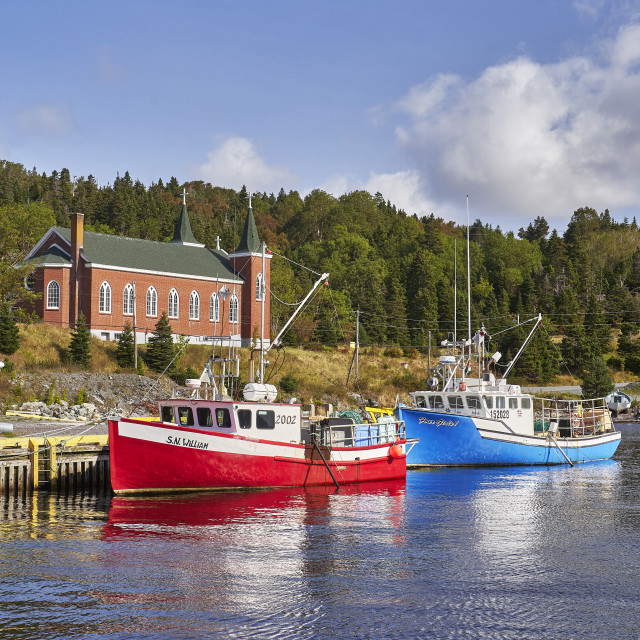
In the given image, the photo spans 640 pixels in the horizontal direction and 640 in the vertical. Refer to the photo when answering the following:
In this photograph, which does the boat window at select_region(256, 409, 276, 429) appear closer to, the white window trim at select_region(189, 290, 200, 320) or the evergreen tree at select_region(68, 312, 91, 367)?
the evergreen tree at select_region(68, 312, 91, 367)

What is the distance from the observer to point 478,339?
46594mm

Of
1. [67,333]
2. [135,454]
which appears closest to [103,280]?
[67,333]

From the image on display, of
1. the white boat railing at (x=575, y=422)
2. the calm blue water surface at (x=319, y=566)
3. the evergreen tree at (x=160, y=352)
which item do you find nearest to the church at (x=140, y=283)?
the evergreen tree at (x=160, y=352)

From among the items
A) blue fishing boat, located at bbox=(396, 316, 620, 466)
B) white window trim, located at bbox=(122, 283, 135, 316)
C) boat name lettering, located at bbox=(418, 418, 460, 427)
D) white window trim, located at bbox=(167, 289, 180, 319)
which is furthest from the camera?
white window trim, located at bbox=(167, 289, 180, 319)

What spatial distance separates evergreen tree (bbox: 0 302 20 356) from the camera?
205 ft

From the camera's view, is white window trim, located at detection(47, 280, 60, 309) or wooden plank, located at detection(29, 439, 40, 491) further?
white window trim, located at detection(47, 280, 60, 309)

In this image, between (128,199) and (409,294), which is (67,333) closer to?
(409,294)

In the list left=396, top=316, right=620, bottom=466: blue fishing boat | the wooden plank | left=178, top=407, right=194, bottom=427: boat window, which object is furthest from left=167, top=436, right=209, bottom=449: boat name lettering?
left=396, top=316, right=620, bottom=466: blue fishing boat

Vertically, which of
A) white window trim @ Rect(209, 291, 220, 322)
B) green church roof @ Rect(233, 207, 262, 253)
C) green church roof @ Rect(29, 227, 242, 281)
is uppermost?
green church roof @ Rect(233, 207, 262, 253)

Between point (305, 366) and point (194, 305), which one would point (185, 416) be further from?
point (194, 305)

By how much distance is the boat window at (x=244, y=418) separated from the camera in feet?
110

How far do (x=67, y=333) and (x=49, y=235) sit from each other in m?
11.9

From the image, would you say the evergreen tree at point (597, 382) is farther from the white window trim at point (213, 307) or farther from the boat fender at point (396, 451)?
the boat fender at point (396, 451)

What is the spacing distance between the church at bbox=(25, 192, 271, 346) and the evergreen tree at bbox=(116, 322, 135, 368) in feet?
3.83
